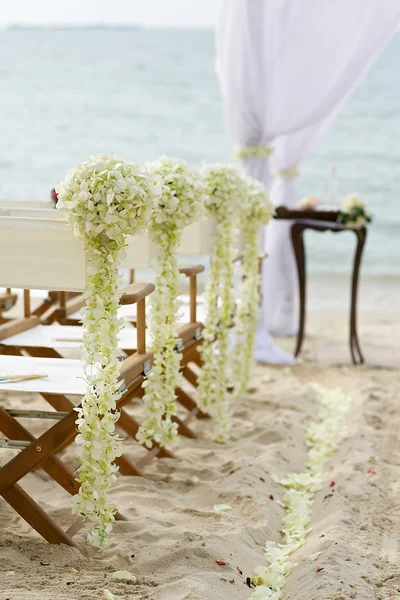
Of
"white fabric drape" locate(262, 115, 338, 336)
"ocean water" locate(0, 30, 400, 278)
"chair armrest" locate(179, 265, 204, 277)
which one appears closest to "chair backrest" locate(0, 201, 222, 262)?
"chair armrest" locate(179, 265, 204, 277)

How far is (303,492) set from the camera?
11.1ft

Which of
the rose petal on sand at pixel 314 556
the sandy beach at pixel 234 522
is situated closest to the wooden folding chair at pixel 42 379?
the sandy beach at pixel 234 522

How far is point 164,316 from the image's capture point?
3.25 meters

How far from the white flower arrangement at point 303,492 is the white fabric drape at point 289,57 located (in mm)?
1611

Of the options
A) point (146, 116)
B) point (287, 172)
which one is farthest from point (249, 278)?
point (146, 116)

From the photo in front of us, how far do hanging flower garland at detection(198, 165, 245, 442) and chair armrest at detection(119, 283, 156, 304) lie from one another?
0.77 m

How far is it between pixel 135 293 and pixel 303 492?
1161 millimetres

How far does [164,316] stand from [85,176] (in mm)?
951

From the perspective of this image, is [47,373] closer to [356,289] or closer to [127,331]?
[127,331]

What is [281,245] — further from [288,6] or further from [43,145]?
[43,145]

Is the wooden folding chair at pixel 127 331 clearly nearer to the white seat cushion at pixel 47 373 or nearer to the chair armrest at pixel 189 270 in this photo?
the chair armrest at pixel 189 270

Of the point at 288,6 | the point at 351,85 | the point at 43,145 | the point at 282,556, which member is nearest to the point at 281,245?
the point at 351,85

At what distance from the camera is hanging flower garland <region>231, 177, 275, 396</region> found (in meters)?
4.24

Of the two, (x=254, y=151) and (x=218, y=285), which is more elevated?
(x=254, y=151)
